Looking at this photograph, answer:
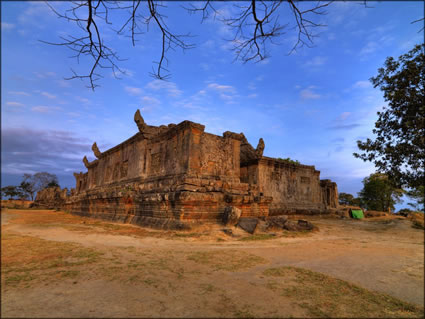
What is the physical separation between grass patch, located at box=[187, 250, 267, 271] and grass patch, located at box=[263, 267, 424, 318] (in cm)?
64

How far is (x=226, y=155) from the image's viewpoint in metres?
11.1

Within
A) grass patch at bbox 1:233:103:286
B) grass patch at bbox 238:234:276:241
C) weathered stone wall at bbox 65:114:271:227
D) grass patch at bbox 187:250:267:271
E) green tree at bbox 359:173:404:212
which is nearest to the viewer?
grass patch at bbox 1:233:103:286

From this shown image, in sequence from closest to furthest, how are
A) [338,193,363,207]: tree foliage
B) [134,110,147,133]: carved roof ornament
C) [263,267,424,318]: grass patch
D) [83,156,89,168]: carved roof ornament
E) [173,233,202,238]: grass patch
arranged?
[263,267,424,318]: grass patch < [173,233,202,238]: grass patch < [134,110,147,133]: carved roof ornament < [83,156,89,168]: carved roof ornament < [338,193,363,207]: tree foliage

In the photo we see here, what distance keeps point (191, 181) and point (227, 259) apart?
4.77 meters

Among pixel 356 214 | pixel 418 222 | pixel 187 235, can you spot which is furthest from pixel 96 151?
pixel 356 214

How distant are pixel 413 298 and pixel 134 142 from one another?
1314 cm

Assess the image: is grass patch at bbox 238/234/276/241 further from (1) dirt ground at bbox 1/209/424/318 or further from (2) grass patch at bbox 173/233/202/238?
(1) dirt ground at bbox 1/209/424/318

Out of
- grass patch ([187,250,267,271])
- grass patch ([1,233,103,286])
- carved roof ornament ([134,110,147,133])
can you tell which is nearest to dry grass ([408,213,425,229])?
grass patch ([187,250,267,271])

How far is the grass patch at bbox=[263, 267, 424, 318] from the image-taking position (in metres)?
2.62

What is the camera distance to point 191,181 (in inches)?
358

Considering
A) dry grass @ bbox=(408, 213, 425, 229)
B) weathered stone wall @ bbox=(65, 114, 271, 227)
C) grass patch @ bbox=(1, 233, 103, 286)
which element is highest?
weathered stone wall @ bbox=(65, 114, 271, 227)

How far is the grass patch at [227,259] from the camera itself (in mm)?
4059

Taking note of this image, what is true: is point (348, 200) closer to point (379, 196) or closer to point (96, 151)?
point (379, 196)

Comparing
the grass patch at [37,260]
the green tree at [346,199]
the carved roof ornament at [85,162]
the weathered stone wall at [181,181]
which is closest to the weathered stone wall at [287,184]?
the weathered stone wall at [181,181]
